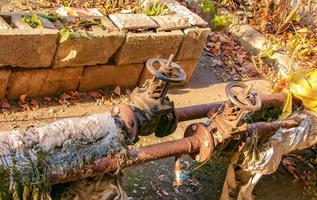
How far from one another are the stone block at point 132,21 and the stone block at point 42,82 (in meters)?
0.76

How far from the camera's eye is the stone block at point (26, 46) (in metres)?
4.70

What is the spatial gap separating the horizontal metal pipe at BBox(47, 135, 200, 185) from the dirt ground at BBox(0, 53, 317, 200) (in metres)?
1.03

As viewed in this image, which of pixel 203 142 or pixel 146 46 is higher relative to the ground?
pixel 203 142

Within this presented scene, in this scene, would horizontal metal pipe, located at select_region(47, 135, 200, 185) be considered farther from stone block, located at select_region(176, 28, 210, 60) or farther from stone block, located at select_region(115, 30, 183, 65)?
stone block, located at select_region(176, 28, 210, 60)

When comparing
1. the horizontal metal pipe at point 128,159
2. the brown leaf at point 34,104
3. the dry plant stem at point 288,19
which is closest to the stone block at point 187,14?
the brown leaf at point 34,104

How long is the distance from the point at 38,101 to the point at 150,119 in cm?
308

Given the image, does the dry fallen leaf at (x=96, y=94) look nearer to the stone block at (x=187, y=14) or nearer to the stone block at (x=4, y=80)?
the stone block at (x=4, y=80)

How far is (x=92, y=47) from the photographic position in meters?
5.28

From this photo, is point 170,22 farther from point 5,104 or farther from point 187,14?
point 5,104

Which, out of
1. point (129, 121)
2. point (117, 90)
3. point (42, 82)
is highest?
point (129, 121)

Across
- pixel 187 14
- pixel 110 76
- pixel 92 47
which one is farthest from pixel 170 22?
pixel 92 47

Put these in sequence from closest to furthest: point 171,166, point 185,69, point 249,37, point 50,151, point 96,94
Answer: point 50,151, point 171,166, point 96,94, point 185,69, point 249,37

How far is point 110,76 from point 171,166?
184 centimetres

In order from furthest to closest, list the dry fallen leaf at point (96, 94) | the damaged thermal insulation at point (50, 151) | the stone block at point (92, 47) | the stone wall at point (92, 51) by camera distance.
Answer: the dry fallen leaf at point (96, 94) < the stone block at point (92, 47) < the stone wall at point (92, 51) < the damaged thermal insulation at point (50, 151)
